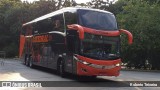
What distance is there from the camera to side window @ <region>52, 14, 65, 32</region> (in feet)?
69.1

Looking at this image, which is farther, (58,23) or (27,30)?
(27,30)

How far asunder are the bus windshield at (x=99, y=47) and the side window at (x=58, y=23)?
2702mm

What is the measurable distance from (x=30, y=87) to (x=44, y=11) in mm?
45015

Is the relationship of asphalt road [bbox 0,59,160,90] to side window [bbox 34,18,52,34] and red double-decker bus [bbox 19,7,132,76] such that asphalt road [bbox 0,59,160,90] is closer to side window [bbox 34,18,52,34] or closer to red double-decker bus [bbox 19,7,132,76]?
red double-decker bus [bbox 19,7,132,76]

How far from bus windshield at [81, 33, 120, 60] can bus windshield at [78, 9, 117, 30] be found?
0.60 m

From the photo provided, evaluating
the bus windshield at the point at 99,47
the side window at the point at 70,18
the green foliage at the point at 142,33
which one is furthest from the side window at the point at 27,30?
the bus windshield at the point at 99,47

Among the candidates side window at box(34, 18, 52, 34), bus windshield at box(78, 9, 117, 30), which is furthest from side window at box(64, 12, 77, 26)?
side window at box(34, 18, 52, 34)

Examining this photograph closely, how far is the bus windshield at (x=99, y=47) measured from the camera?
59.9 ft

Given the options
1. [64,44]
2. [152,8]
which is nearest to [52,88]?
[64,44]

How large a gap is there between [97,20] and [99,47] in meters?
1.52

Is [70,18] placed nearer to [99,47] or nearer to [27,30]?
[99,47]

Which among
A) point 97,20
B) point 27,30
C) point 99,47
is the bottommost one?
point 99,47

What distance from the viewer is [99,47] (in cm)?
1847

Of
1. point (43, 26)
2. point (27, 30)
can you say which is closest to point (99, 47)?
point (43, 26)
